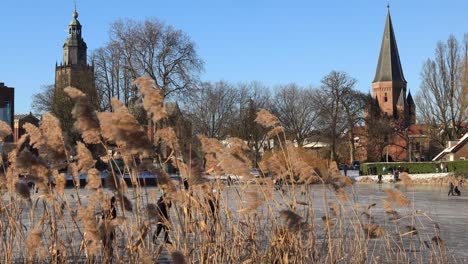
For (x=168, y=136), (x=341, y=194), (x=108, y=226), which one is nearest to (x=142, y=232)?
(x=108, y=226)

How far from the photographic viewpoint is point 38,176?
12.6 feet

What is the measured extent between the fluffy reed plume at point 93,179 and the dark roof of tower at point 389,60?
315 ft

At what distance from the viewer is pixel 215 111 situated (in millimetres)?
59031

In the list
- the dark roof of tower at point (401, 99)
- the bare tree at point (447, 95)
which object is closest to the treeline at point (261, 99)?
the bare tree at point (447, 95)

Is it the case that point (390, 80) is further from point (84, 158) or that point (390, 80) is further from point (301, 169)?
point (84, 158)

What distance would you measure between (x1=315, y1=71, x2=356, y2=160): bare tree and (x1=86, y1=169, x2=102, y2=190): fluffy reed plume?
6198 centimetres

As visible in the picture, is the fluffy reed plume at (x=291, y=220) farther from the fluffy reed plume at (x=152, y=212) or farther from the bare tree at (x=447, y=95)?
the bare tree at (x=447, y=95)

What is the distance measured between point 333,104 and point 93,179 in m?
62.7

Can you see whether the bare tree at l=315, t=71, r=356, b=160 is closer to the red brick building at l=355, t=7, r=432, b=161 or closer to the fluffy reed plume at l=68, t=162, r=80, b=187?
the red brick building at l=355, t=7, r=432, b=161

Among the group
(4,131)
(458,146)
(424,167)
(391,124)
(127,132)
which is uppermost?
(391,124)

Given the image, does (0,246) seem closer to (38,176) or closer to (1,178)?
(1,178)

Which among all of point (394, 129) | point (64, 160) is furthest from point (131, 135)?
point (394, 129)

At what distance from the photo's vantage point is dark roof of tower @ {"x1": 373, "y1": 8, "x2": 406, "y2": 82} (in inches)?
3814

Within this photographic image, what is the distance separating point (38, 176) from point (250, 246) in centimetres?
177
